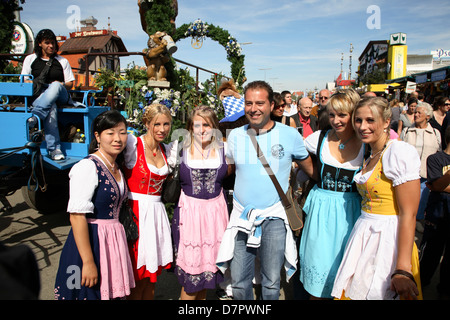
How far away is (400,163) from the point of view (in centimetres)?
177

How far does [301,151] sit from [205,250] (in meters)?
1.07

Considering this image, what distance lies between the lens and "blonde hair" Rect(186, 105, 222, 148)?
2.42 meters

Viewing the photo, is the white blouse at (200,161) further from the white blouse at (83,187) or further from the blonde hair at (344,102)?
the blonde hair at (344,102)

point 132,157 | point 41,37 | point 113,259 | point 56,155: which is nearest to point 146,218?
point 113,259

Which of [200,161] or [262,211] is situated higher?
[200,161]

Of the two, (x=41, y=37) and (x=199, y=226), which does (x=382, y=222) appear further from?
(x=41, y=37)

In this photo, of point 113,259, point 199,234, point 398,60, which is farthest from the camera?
point 398,60

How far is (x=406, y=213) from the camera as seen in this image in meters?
1.75

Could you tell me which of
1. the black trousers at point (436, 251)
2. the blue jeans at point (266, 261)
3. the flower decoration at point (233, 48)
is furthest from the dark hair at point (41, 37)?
the flower decoration at point (233, 48)

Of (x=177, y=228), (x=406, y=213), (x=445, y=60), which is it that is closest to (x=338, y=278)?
(x=406, y=213)

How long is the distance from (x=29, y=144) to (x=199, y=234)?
263 cm

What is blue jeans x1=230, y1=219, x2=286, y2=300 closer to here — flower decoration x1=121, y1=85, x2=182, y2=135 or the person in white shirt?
flower decoration x1=121, y1=85, x2=182, y2=135

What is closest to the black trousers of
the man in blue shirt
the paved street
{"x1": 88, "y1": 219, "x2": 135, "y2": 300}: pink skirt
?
the paved street

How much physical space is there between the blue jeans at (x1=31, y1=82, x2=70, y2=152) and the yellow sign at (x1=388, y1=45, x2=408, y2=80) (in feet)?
109
